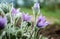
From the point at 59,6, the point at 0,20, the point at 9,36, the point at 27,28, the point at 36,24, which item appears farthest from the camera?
the point at 59,6

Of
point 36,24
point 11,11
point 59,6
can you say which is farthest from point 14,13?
point 59,6

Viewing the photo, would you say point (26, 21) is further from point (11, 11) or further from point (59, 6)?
point (59, 6)

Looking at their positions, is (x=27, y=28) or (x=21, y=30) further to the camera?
(x=27, y=28)

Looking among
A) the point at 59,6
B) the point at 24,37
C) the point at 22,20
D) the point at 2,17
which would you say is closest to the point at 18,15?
the point at 22,20

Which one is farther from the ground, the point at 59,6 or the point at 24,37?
the point at 24,37

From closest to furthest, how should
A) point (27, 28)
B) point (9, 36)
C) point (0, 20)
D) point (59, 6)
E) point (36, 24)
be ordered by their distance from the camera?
point (0, 20) → point (9, 36) → point (36, 24) → point (27, 28) → point (59, 6)

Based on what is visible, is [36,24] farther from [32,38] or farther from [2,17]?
[2,17]

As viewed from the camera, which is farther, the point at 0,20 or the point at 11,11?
the point at 11,11

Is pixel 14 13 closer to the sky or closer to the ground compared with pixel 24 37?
closer to the sky

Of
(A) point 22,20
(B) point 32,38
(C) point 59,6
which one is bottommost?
(C) point 59,6
